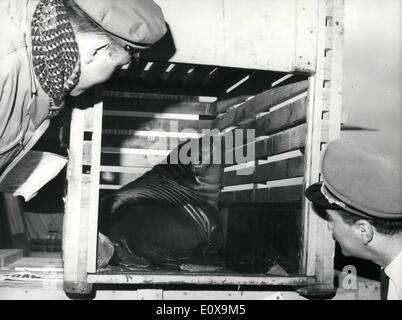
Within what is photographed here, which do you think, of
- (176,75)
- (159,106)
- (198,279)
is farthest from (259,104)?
(198,279)

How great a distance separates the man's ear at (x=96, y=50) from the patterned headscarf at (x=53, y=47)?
0.04 meters

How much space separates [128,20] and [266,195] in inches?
68.4

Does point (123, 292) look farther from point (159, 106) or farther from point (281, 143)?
point (159, 106)

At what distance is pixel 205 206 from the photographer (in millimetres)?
3557

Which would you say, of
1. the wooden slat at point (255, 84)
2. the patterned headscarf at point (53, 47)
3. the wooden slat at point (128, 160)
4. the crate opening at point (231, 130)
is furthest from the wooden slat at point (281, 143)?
the patterned headscarf at point (53, 47)

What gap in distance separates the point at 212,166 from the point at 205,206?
36 cm

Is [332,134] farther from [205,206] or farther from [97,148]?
[205,206]

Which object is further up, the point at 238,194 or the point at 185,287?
the point at 238,194

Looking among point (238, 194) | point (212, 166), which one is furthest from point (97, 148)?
point (238, 194)

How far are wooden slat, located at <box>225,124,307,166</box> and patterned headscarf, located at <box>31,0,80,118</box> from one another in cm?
113

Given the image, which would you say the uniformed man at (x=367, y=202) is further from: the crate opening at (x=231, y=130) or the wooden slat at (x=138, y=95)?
the wooden slat at (x=138, y=95)

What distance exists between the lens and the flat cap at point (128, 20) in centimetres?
203

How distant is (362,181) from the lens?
196 centimetres

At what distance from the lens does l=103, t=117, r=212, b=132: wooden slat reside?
4426 mm
